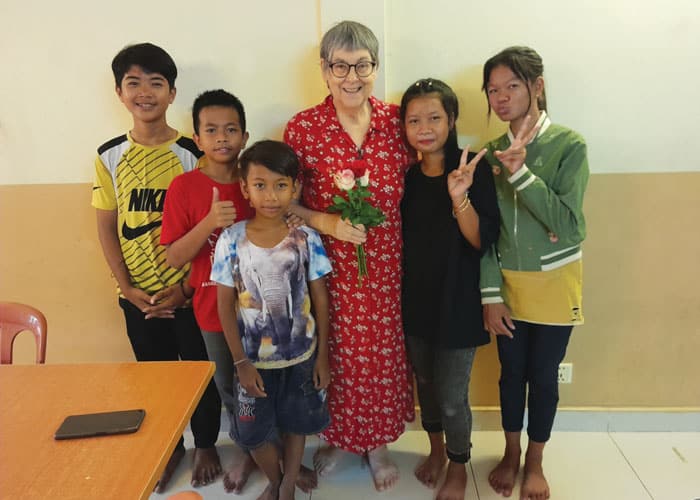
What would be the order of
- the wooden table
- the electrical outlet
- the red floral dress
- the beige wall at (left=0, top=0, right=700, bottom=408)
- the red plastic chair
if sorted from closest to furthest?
the wooden table < the red plastic chair < the red floral dress < the beige wall at (left=0, top=0, right=700, bottom=408) < the electrical outlet

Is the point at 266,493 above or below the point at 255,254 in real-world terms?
below

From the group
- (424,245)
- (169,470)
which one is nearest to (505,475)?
(424,245)

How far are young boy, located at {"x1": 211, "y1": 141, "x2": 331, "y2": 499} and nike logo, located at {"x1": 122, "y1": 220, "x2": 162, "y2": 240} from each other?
38 centimetres

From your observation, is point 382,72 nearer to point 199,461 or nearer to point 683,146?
point 683,146

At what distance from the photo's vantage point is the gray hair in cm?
167

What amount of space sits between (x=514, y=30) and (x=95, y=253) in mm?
2065

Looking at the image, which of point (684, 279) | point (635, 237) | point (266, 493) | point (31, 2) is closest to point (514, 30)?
point (635, 237)

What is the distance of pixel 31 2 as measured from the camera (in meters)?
2.00

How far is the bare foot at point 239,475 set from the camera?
203cm

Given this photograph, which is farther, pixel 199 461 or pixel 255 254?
pixel 199 461

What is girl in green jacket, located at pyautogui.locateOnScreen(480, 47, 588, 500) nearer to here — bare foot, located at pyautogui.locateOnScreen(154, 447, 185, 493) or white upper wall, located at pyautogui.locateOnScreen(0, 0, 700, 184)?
white upper wall, located at pyautogui.locateOnScreen(0, 0, 700, 184)

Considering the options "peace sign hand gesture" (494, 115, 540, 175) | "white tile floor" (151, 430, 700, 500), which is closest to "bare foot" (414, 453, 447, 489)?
"white tile floor" (151, 430, 700, 500)

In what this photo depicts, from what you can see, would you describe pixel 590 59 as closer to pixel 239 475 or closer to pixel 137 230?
pixel 137 230

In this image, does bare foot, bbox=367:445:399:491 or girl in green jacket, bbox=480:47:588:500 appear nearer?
girl in green jacket, bbox=480:47:588:500
